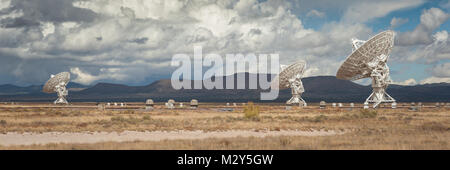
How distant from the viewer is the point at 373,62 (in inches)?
2532

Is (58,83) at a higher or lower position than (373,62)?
lower

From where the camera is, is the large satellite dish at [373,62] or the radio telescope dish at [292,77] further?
the radio telescope dish at [292,77]

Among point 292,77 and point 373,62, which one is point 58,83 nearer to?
point 292,77

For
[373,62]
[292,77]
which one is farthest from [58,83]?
[373,62]

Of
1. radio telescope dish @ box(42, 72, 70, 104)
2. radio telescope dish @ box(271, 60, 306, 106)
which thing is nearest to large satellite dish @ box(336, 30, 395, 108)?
radio telescope dish @ box(271, 60, 306, 106)

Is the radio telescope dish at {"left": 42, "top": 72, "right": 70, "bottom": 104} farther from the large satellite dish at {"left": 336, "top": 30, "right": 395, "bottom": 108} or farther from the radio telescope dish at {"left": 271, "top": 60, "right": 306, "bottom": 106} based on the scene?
the large satellite dish at {"left": 336, "top": 30, "right": 395, "bottom": 108}

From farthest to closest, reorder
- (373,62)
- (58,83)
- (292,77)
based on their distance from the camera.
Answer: (58,83) → (292,77) → (373,62)

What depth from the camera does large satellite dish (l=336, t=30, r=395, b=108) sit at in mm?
59053

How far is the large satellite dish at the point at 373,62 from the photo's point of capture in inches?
2325

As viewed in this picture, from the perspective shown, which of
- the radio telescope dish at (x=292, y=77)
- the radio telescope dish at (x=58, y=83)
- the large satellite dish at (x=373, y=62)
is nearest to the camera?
the large satellite dish at (x=373, y=62)

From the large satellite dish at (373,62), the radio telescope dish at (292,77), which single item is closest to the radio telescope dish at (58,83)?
the radio telescope dish at (292,77)

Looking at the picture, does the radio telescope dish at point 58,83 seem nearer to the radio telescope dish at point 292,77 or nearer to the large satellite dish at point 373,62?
the radio telescope dish at point 292,77
